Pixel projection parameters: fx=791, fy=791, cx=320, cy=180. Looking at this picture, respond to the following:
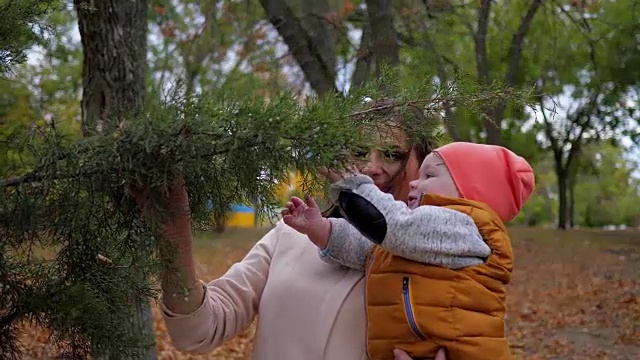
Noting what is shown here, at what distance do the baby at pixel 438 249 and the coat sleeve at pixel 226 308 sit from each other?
1.02 feet

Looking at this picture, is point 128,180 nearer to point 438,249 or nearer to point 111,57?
point 438,249

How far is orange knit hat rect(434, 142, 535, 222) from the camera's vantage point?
2.15 metres

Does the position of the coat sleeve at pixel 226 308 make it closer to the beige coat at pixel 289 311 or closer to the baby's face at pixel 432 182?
the beige coat at pixel 289 311

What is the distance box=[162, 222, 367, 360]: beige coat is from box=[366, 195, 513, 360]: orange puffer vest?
0.37 feet

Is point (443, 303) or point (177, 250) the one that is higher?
point (177, 250)

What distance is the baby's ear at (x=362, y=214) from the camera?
1820 millimetres

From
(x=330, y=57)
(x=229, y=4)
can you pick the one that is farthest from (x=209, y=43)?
(x=330, y=57)

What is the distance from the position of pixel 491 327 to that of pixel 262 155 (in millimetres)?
1004

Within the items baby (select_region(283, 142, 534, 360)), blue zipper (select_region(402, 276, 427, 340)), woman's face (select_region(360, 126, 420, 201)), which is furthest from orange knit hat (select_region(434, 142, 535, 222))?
blue zipper (select_region(402, 276, 427, 340))

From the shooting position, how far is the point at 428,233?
194 centimetres

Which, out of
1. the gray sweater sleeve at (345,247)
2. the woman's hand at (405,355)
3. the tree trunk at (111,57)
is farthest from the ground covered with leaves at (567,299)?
the woman's hand at (405,355)

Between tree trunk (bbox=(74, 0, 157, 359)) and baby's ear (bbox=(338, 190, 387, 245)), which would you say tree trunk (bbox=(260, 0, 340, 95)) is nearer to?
tree trunk (bbox=(74, 0, 157, 359))

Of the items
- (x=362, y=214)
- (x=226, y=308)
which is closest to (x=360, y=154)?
(x=362, y=214)

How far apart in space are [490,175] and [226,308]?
0.85 m
